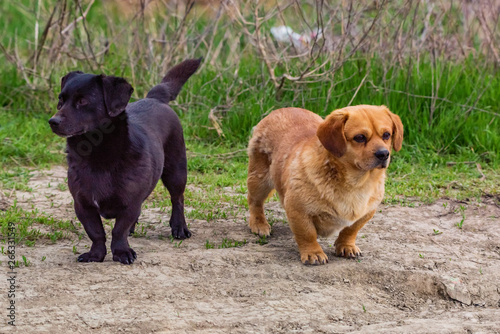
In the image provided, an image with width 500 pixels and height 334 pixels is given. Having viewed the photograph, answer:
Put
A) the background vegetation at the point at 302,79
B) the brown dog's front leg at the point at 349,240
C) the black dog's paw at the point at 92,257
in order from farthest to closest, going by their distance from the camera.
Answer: the background vegetation at the point at 302,79, the brown dog's front leg at the point at 349,240, the black dog's paw at the point at 92,257

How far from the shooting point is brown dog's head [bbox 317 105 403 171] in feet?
13.4

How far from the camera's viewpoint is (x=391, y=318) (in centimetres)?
372

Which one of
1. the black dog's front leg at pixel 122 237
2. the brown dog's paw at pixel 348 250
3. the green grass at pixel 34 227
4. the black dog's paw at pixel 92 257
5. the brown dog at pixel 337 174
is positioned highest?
the brown dog at pixel 337 174

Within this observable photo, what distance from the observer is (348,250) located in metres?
4.59

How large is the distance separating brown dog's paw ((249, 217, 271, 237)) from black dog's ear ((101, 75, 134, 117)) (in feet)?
5.02

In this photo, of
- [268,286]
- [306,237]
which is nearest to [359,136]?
[306,237]

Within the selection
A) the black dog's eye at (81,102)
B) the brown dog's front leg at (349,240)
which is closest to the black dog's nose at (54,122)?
the black dog's eye at (81,102)

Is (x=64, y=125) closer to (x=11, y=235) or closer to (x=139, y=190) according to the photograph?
(x=139, y=190)

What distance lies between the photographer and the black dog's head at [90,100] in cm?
407

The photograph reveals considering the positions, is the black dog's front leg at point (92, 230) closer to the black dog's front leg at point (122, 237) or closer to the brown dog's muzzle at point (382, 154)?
the black dog's front leg at point (122, 237)

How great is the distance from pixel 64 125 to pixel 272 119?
1750 millimetres

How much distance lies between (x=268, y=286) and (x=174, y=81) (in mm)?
2067

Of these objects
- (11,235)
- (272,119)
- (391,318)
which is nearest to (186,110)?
(272,119)

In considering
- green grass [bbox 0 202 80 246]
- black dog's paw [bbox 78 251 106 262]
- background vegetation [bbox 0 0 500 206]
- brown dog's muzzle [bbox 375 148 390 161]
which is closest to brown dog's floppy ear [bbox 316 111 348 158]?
brown dog's muzzle [bbox 375 148 390 161]
